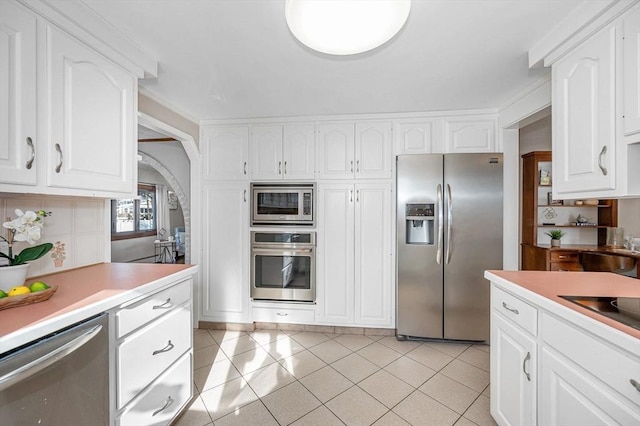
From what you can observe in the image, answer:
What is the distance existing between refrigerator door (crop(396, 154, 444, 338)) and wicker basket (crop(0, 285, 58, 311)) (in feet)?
8.20

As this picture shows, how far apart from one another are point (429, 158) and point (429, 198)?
0.39m

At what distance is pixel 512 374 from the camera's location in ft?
4.55

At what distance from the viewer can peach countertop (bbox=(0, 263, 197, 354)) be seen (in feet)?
2.82

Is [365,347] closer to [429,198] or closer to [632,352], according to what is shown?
[429,198]

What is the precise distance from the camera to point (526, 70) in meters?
1.92

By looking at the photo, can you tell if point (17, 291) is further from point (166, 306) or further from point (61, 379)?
point (166, 306)

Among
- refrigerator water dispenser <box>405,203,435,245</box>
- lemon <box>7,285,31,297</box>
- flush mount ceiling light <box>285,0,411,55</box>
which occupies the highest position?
flush mount ceiling light <box>285,0,411,55</box>

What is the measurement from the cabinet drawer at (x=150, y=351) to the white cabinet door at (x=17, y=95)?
839mm

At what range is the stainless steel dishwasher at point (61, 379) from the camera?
812mm

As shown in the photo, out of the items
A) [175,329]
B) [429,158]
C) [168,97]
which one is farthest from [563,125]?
[168,97]

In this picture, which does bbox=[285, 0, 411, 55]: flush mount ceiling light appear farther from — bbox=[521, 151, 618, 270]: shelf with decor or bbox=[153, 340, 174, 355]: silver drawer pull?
bbox=[521, 151, 618, 270]: shelf with decor

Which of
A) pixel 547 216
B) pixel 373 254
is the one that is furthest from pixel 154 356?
pixel 547 216

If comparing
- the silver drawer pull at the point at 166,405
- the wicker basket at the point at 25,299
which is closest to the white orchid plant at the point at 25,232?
the wicker basket at the point at 25,299

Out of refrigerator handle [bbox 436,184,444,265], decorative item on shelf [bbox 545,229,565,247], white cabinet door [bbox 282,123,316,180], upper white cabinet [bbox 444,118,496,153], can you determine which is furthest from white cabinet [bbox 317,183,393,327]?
decorative item on shelf [bbox 545,229,565,247]
